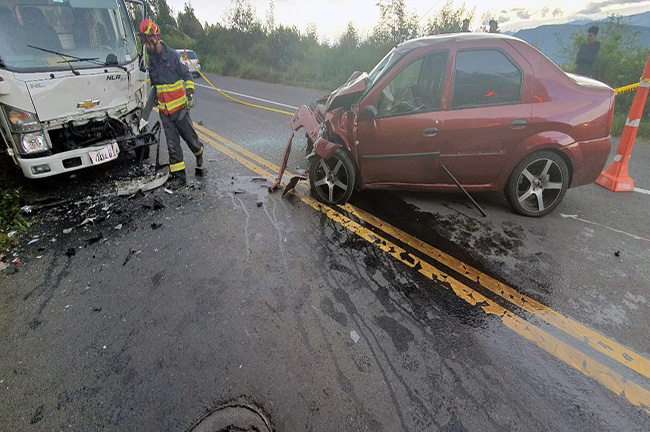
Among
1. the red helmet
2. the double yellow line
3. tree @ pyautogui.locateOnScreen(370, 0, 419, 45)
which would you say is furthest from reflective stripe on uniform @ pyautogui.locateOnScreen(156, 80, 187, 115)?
tree @ pyautogui.locateOnScreen(370, 0, 419, 45)

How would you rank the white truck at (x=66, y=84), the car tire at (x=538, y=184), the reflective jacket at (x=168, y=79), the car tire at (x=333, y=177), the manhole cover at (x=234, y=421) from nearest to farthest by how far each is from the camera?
the manhole cover at (x=234, y=421) → the car tire at (x=538, y=184) → the white truck at (x=66, y=84) → the car tire at (x=333, y=177) → the reflective jacket at (x=168, y=79)

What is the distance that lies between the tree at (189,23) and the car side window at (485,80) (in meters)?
30.1

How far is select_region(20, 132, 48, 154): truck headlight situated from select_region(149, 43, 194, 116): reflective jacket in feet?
4.76

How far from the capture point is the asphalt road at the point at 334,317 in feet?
6.33

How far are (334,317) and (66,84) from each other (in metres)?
4.36

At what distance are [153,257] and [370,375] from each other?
2.41m

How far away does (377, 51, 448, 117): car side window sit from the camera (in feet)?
11.9

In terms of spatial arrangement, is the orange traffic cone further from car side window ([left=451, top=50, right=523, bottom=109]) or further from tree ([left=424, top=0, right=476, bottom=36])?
tree ([left=424, top=0, right=476, bottom=36])

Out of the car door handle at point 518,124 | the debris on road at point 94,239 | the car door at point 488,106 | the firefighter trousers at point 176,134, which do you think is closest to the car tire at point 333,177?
the car door at point 488,106

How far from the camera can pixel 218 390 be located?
2.02 meters

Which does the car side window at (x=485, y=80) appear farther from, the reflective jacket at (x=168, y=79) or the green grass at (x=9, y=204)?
the green grass at (x=9, y=204)

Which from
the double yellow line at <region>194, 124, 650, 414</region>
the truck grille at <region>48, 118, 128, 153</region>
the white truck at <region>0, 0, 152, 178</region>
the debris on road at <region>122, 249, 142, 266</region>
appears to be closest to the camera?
the double yellow line at <region>194, 124, 650, 414</region>

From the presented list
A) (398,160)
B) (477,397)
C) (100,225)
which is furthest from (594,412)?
(100,225)

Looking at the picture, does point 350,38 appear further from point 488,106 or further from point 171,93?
point 488,106
